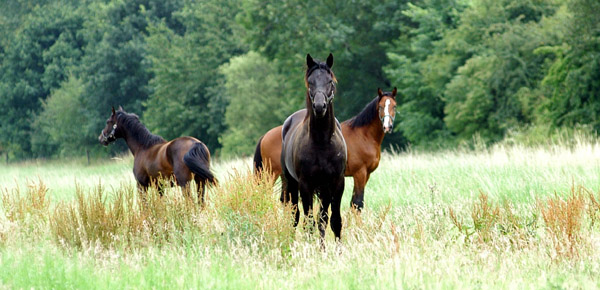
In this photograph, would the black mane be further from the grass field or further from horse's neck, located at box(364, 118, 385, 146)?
horse's neck, located at box(364, 118, 385, 146)

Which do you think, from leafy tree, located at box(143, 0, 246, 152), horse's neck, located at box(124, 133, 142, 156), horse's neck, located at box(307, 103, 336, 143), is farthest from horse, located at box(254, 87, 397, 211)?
leafy tree, located at box(143, 0, 246, 152)

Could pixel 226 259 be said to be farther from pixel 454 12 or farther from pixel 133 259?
pixel 454 12

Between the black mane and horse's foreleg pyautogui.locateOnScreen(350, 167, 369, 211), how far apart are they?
4577 millimetres

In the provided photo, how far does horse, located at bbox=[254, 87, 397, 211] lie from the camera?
390 inches

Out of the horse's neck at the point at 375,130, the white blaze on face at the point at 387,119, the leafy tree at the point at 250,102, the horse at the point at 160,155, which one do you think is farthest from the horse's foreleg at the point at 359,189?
the leafy tree at the point at 250,102

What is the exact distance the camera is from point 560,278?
18.6ft

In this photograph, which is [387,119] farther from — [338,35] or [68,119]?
[68,119]

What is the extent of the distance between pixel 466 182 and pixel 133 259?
21.8 feet

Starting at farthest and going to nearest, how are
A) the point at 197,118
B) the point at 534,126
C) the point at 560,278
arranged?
the point at 197,118 < the point at 534,126 < the point at 560,278

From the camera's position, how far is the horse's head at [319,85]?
6832 mm

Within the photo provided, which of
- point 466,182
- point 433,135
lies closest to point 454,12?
point 433,135

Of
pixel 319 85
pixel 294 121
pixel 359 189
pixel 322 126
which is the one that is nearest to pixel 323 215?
pixel 322 126

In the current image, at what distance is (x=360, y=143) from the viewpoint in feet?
33.0

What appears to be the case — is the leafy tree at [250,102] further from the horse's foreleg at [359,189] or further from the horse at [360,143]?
the horse's foreleg at [359,189]
